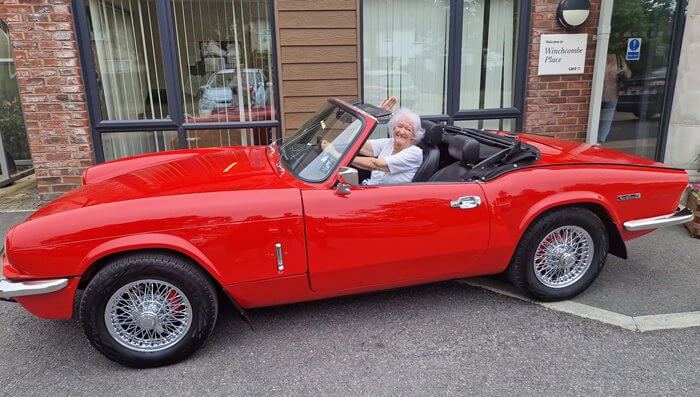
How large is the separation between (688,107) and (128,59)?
6.69 meters

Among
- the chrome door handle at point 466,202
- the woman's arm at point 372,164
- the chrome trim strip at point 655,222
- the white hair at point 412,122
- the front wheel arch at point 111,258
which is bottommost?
the chrome trim strip at point 655,222

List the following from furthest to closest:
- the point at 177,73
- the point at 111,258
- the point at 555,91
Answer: the point at 555,91, the point at 177,73, the point at 111,258

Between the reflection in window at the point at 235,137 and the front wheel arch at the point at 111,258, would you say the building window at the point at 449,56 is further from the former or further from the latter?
the front wheel arch at the point at 111,258

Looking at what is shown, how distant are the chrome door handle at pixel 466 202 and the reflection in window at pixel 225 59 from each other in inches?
141

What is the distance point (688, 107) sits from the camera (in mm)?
5836

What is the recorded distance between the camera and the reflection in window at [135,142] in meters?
5.91

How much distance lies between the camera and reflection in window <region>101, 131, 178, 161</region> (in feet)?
19.4

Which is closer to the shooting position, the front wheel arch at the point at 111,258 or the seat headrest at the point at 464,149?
the front wheel arch at the point at 111,258

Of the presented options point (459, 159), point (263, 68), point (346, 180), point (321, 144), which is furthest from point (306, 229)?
point (263, 68)

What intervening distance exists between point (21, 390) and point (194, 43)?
14.1ft

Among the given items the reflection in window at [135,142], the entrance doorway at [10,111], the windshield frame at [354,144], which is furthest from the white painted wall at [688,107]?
the entrance doorway at [10,111]

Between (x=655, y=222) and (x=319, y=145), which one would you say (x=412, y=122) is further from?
(x=655, y=222)

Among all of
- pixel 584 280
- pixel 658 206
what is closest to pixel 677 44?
pixel 658 206

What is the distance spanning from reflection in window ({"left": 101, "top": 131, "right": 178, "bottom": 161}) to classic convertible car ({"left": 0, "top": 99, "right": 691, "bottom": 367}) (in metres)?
2.29
